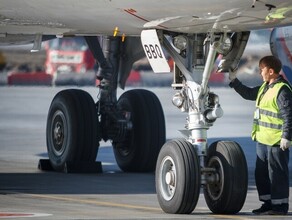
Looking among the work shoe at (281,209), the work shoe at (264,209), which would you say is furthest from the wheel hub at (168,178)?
the work shoe at (281,209)

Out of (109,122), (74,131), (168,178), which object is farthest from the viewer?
(109,122)

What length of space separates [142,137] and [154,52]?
5.22 m

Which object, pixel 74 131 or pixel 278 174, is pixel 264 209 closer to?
pixel 278 174

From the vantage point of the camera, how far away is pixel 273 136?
1355 cm

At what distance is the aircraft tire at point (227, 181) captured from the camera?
13297mm

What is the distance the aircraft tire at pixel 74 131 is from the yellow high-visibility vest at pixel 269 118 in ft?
17.6

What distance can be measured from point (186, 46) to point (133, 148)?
17.4 feet

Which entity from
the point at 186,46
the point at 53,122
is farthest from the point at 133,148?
the point at 186,46

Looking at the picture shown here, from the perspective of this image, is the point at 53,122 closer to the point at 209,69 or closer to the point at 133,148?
the point at 133,148

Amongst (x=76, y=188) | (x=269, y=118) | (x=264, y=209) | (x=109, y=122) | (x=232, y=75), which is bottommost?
(x=76, y=188)

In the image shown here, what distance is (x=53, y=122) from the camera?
19422 mm

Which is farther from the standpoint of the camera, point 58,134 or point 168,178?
point 58,134

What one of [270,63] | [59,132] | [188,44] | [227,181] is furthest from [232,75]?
[59,132]

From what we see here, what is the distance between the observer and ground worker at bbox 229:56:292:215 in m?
13.4
